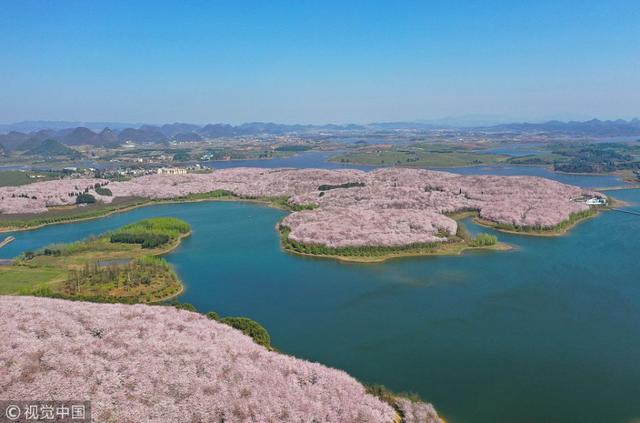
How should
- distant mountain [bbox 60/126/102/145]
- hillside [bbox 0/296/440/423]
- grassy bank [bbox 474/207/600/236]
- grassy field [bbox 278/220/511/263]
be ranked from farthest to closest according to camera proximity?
distant mountain [bbox 60/126/102/145], grassy bank [bbox 474/207/600/236], grassy field [bbox 278/220/511/263], hillside [bbox 0/296/440/423]

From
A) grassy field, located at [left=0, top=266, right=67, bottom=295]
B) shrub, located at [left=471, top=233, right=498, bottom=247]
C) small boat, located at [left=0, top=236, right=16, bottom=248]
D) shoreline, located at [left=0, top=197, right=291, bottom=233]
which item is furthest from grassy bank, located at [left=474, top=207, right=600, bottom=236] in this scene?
small boat, located at [left=0, top=236, right=16, bottom=248]

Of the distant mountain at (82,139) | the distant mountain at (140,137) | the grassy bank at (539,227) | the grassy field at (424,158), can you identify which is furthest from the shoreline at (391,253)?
the distant mountain at (140,137)

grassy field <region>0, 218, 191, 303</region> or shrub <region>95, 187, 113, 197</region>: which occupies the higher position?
shrub <region>95, 187, 113, 197</region>

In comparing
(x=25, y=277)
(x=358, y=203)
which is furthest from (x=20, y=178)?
(x=358, y=203)

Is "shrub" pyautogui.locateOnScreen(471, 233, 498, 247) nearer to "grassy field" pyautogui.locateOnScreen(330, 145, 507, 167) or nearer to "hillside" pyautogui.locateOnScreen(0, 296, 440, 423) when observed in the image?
"hillside" pyautogui.locateOnScreen(0, 296, 440, 423)

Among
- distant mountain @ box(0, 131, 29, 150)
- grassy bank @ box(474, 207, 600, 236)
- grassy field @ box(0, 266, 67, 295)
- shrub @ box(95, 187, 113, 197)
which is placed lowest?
grassy field @ box(0, 266, 67, 295)

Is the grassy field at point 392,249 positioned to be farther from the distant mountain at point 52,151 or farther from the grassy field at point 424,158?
the distant mountain at point 52,151

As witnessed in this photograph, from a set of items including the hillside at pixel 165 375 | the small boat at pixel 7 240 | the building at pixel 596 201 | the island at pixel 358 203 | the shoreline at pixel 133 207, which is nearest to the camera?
the hillside at pixel 165 375

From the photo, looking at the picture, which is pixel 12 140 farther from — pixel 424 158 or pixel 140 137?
pixel 424 158
